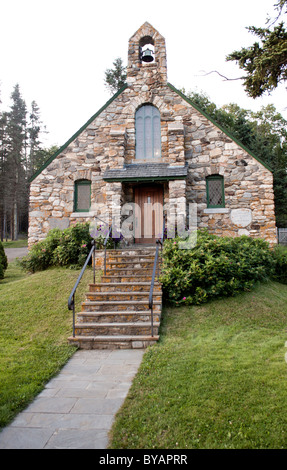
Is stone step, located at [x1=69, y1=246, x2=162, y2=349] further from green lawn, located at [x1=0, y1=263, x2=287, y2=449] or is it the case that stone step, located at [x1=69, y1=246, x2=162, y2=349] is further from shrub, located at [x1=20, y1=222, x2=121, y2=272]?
shrub, located at [x1=20, y1=222, x2=121, y2=272]

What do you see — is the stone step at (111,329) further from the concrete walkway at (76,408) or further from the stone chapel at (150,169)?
the stone chapel at (150,169)

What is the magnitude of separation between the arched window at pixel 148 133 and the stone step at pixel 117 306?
21.9ft

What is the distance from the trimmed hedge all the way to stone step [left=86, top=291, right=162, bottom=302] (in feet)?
2.00

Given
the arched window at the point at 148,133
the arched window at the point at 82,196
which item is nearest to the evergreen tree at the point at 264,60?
the arched window at the point at 148,133

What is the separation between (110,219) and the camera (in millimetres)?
10633

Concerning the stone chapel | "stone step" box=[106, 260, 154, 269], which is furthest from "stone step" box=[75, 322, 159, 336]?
the stone chapel

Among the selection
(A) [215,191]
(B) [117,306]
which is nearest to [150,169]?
(A) [215,191]

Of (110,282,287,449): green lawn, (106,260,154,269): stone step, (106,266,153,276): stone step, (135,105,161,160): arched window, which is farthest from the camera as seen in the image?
(135,105,161,160): arched window

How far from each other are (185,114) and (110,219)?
4900 mm

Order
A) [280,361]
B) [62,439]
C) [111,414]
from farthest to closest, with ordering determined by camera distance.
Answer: [280,361] → [111,414] → [62,439]

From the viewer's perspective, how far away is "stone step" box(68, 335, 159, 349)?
5344 millimetres

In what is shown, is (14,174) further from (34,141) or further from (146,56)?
(146,56)

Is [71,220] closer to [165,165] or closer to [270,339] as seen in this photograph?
[165,165]
